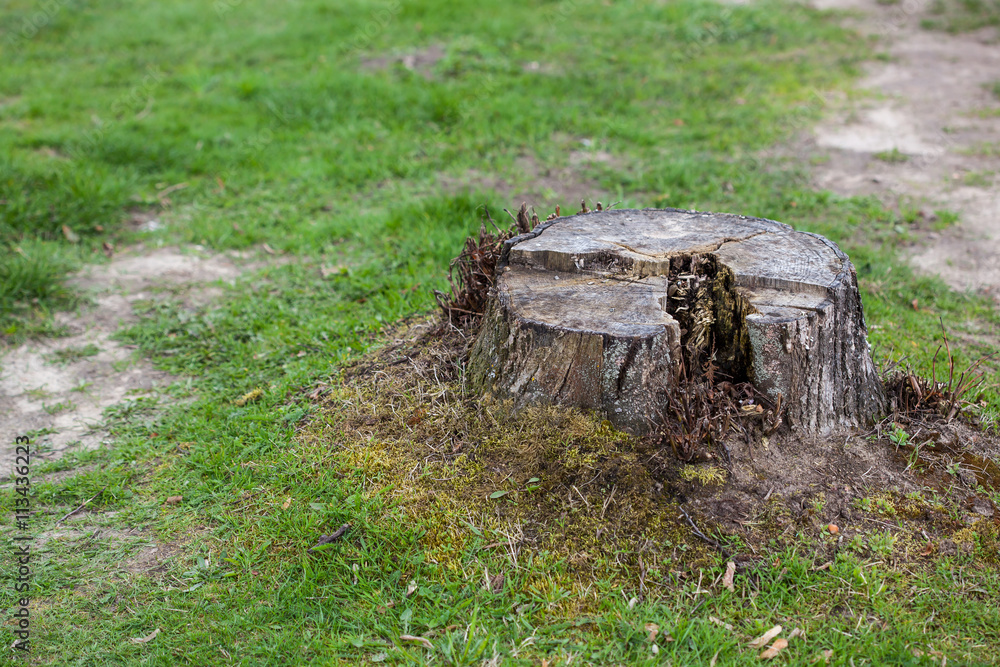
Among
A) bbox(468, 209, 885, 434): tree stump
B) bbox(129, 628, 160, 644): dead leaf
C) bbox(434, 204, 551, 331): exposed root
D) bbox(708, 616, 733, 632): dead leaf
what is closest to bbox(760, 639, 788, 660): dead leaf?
bbox(708, 616, 733, 632): dead leaf

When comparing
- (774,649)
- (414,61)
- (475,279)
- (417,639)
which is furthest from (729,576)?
(414,61)

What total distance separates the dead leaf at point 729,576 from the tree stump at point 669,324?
1.83ft

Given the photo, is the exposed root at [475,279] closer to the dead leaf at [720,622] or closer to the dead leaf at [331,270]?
the dead leaf at [331,270]

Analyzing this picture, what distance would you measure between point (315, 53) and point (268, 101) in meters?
1.57

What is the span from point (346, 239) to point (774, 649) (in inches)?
159

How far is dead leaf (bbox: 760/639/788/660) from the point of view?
7.74 ft

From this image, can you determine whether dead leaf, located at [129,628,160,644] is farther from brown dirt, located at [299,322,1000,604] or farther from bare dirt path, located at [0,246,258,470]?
bare dirt path, located at [0,246,258,470]

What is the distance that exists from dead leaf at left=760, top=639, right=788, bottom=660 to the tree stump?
0.83 meters

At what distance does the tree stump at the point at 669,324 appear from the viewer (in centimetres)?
273

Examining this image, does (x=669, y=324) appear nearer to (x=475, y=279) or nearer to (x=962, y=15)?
(x=475, y=279)

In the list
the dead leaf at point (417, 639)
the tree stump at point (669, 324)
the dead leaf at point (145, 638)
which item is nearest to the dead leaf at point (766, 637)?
the tree stump at point (669, 324)

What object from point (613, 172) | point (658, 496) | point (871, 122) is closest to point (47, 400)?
point (658, 496)

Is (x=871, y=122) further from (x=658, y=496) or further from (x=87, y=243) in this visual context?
(x=87, y=243)

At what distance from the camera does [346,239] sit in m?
5.44
